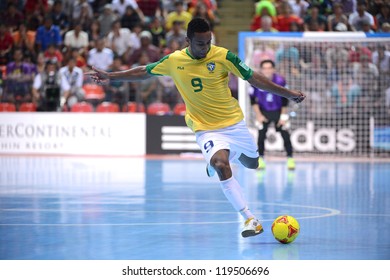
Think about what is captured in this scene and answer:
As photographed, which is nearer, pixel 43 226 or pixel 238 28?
pixel 43 226

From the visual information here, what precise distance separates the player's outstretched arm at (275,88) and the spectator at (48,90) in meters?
13.8

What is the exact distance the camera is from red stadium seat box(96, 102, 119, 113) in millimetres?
22036

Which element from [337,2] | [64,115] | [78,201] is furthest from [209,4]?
[78,201]

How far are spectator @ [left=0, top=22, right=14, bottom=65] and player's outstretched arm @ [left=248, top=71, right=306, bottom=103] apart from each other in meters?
16.2

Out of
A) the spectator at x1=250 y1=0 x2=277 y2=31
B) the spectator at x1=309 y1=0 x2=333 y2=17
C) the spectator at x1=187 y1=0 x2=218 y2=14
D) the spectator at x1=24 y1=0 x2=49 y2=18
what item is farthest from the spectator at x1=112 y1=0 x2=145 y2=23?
the spectator at x1=309 y1=0 x2=333 y2=17

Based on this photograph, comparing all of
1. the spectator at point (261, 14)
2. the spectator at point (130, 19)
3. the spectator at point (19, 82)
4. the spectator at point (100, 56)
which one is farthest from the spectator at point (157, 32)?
the spectator at point (19, 82)

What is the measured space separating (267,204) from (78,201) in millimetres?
2761

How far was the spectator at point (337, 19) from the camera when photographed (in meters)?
22.2

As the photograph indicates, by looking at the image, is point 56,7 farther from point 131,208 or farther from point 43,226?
point 43,226

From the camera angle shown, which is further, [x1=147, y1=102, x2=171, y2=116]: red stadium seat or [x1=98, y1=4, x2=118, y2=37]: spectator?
[x1=98, y1=4, x2=118, y2=37]: spectator

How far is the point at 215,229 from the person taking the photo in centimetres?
956

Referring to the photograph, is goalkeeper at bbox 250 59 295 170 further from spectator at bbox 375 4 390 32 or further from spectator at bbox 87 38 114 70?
spectator at bbox 87 38 114 70
